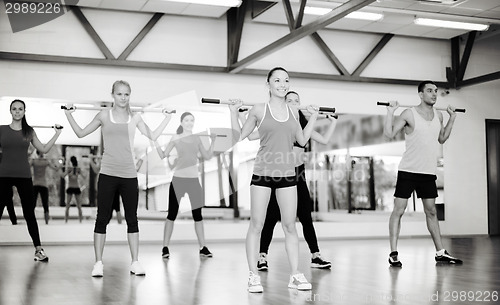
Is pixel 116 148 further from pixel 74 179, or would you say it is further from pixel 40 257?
pixel 74 179

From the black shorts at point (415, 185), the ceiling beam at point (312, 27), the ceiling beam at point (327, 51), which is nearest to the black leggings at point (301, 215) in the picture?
the black shorts at point (415, 185)

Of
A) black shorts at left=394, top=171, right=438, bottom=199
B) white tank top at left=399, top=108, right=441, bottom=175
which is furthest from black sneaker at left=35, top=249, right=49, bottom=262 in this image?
white tank top at left=399, top=108, right=441, bottom=175

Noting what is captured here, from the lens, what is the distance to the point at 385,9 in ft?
27.6

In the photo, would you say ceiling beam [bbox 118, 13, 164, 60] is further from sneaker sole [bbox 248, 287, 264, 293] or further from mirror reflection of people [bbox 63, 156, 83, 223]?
sneaker sole [bbox 248, 287, 264, 293]

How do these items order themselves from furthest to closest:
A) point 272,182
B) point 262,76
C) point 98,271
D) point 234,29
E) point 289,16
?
point 262,76 → point 234,29 → point 289,16 → point 98,271 → point 272,182

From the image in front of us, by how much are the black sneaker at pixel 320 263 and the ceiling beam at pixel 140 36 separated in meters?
4.80

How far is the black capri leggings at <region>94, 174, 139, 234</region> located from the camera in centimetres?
462

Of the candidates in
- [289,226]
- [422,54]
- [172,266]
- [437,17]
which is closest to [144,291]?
[289,226]

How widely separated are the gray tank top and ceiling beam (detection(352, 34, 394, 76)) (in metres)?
6.34

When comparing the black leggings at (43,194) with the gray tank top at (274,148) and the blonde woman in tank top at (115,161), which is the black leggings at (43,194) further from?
the gray tank top at (274,148)

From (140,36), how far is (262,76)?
199 cm

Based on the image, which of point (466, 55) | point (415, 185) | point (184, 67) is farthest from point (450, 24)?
point (415, 185)

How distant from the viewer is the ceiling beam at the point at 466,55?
1015cm

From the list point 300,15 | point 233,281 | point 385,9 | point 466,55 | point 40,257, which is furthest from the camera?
point 466,55
